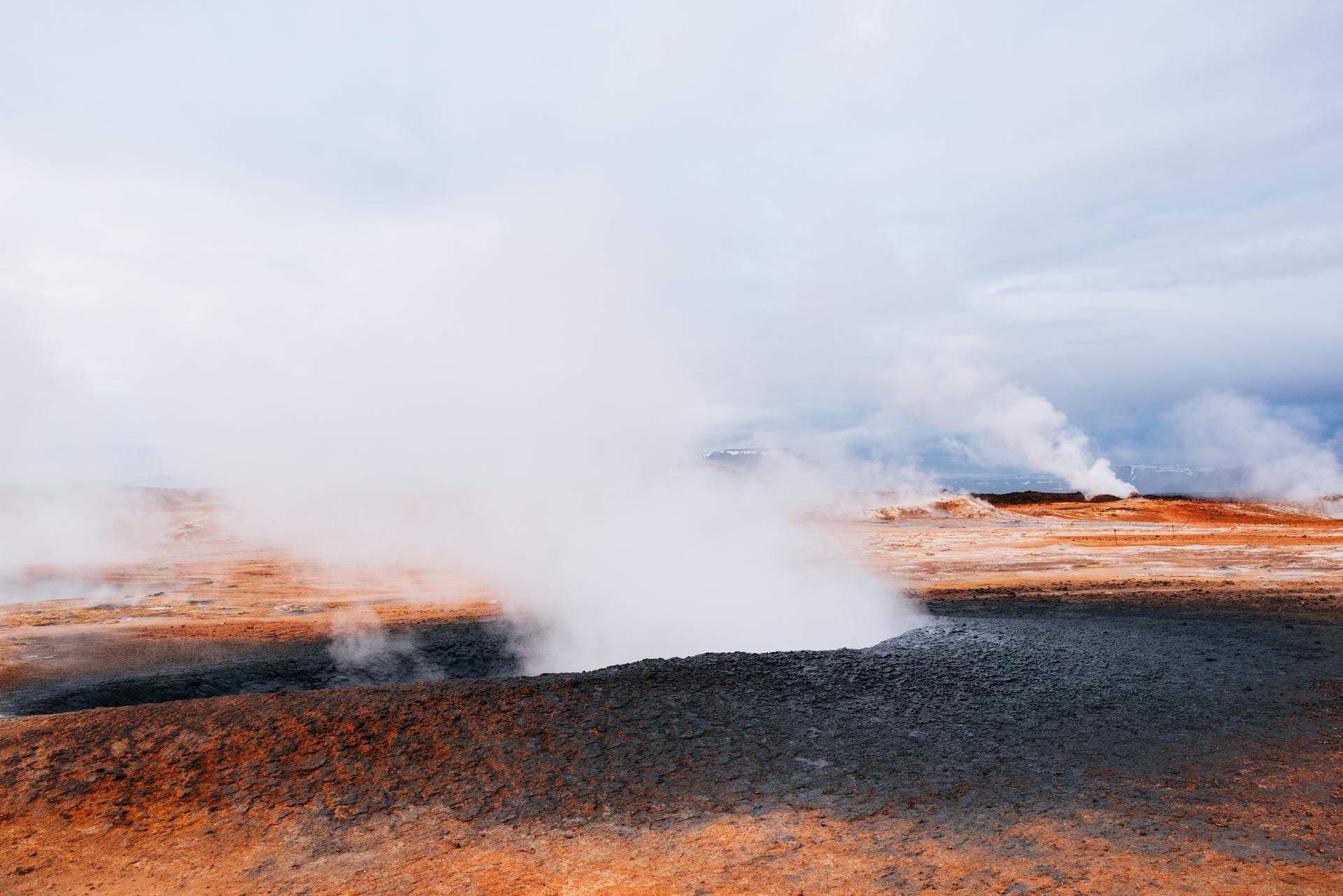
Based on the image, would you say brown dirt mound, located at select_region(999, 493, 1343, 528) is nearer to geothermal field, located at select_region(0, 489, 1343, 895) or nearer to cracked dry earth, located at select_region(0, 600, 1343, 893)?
geothermal field, located at select_region(0, 489, 1343, 895)

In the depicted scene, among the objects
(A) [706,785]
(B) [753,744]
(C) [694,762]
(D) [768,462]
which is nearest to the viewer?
(A) [706,785]

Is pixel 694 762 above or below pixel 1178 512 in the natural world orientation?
below

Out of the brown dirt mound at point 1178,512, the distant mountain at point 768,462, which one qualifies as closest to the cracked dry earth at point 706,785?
the distant mountain at point 768,462

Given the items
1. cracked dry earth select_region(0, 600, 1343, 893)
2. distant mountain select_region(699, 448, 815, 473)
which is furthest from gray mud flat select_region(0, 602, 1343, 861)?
distant mountain select_region(699, 448, 815, 473)

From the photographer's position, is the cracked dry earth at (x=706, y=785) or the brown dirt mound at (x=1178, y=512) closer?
the cracked dry earth at (x=706, y=785)

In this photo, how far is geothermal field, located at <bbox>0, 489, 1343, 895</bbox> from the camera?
520 centimetres

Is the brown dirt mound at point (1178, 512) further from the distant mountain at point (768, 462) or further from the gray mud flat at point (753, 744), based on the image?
the gray mud flat at point (753, 744)

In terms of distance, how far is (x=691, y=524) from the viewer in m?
20.3

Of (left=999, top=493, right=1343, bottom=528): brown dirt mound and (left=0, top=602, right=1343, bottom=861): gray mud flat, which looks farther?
(left=999, top=493, right=1343, bottom=528): brown dirt mound

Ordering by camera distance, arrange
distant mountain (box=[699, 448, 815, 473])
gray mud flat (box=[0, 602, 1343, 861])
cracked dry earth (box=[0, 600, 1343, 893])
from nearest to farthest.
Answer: cracked dry earth (box=[0, 600, 1343, 893]) < gray mud flat (box=[0, 602, 1343, 861]) < distant mountain (box=[699, 448, 815, 473])

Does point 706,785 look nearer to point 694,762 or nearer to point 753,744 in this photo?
point 694,762

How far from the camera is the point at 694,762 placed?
7.13m

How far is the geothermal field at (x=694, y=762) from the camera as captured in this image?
520 centimetres

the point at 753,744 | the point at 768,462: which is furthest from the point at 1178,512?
the point at 753,744
